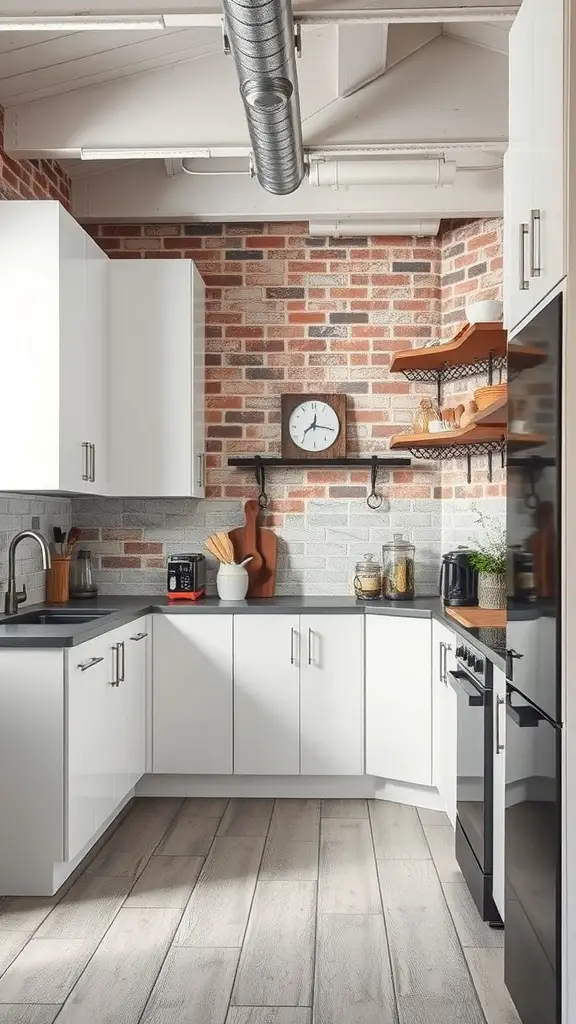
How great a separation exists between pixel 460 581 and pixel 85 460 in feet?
5.45

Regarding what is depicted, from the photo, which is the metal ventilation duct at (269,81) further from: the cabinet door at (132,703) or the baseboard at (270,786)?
the baseboard at (270,786)

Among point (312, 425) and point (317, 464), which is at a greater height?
point (312, 425)

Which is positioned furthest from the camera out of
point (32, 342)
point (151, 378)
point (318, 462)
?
point (318, 462)

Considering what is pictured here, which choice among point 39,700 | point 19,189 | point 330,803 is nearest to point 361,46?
point 19,189

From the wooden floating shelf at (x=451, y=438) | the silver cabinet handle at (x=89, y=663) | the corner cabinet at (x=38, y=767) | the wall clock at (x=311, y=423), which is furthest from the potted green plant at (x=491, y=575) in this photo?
the corner cabinet at (x=38, y=767)

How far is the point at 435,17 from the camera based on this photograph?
2729mm

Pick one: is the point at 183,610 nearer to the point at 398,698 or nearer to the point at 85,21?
the point at 398,698

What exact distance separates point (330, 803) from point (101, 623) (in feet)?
4.77

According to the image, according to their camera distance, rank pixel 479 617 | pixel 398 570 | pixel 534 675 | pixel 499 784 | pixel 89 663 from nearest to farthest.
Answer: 1. pixel 534 675
2. pixel 499 784
3. pixel 89 663
4. pixel 479 617
5. pixel 398 570

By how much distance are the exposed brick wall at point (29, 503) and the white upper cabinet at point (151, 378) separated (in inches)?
14.8

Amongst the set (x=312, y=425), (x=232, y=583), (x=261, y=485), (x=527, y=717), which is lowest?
(x=527, y=717)

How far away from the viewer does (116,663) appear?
11.7ft

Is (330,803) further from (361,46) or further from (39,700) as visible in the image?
(361,46)

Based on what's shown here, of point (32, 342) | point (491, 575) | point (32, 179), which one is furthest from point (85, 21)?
point (491, 575)
